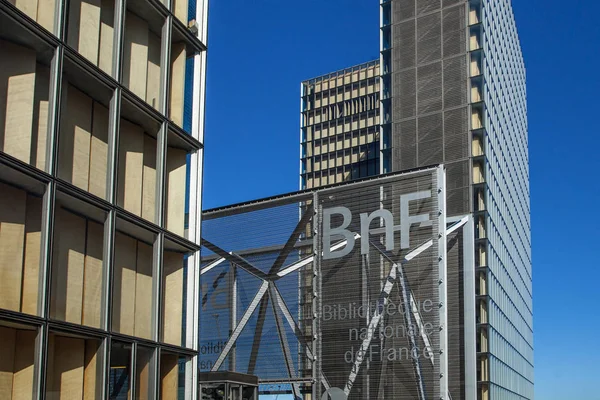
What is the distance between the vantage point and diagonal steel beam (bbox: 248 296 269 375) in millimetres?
40188

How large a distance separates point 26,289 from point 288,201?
1048 inches

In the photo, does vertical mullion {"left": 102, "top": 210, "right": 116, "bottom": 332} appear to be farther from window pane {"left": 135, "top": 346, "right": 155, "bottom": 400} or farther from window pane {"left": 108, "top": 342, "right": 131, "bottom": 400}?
window pane {"left": 135, "top": 346, "right": 155, "bottom": 400}

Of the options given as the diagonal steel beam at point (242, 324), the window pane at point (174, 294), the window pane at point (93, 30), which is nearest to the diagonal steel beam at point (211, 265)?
the diagonal steel beam at point (242, 324)

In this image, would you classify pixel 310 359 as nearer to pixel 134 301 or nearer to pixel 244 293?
pixel 244 293

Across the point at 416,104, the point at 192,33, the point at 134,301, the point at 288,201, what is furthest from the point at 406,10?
the point at 134,301

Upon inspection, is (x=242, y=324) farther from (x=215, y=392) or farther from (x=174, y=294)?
(x=174, y=294)

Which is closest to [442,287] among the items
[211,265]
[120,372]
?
[211,265]

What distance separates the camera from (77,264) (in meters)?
15.1

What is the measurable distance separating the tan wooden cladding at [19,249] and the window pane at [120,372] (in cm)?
273

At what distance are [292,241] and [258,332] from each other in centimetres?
475

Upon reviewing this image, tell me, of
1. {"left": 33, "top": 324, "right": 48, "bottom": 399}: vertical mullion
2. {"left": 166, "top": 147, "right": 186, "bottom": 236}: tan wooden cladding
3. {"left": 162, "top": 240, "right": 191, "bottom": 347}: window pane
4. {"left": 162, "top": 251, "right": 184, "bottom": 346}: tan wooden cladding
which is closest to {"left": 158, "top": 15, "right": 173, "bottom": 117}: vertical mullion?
{"left": 166, "top": 147, "right": 186, "bottom": 236}: tan wooden cladding

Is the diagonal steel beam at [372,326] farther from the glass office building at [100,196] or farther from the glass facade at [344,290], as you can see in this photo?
the glass office building at [100,196]

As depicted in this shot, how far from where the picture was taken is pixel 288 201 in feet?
131

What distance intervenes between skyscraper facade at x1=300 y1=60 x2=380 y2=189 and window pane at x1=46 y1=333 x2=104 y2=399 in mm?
94408
